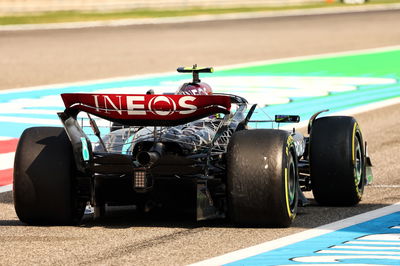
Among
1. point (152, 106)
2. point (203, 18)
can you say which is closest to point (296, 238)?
point (152, 106)

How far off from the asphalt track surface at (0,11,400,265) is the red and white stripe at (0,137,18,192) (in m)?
0.81

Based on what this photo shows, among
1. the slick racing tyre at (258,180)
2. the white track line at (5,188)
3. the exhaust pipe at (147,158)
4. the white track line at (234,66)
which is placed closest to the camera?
the slick racing tyre at (258,180)

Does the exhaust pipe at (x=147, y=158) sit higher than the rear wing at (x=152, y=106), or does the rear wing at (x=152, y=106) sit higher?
the rear wing at (x=152, y=106)

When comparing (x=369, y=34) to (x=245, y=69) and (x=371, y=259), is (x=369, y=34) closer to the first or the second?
(x=245, y=69)

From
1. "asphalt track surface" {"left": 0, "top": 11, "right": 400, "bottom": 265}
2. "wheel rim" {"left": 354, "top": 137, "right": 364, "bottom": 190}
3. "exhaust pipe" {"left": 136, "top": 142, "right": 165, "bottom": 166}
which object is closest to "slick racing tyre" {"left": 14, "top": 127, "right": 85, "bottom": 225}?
"asphalt track surface" {"left": 0, "top": 11, "right": 400, "bottom": 265}

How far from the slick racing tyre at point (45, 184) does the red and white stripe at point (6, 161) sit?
2518 mm

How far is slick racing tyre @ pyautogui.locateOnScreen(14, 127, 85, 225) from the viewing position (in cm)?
884

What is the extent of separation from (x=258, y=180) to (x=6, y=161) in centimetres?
554

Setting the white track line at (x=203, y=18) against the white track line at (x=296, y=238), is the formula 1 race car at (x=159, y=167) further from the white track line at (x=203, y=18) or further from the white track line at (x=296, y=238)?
the white track line at (x=203, y=18)

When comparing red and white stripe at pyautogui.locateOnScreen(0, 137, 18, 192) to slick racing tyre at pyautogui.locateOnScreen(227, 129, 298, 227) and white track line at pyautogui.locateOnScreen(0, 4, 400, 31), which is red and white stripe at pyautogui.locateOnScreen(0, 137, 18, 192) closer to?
slick racing tyre at pyautogui.locateOnScreen(227, 129, 298, 227)

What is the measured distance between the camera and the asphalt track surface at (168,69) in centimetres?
797

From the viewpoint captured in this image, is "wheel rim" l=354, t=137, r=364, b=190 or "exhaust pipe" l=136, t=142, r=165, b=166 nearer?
"exhaust pipe" l=136, t=142, r=165, b=166

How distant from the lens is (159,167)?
28.6ft

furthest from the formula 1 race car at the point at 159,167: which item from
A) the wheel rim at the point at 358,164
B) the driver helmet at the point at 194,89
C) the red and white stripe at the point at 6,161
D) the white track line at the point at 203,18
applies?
the white track line at the point at 203,18
